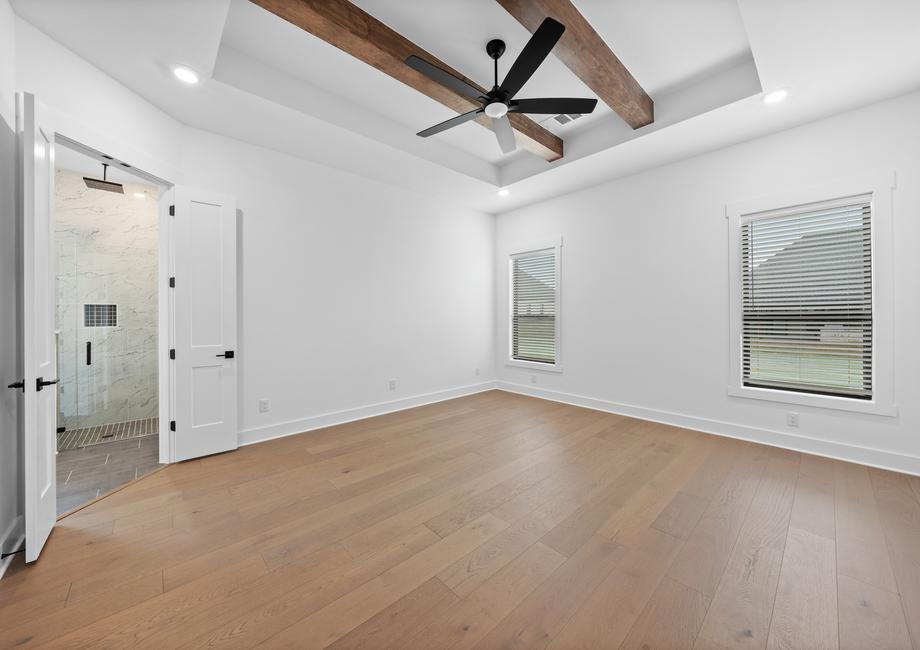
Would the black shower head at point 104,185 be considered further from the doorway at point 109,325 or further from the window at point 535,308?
the window at point 535,308

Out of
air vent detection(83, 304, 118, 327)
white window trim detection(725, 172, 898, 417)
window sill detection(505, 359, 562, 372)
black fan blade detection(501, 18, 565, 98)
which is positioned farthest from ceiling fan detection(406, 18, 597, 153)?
air vent detection(83, 304, 118, 327)

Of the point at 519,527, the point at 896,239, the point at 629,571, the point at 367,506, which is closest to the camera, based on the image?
the point at 629,571

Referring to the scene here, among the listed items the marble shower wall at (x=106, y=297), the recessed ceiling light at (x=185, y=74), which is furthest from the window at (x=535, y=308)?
the marble shower wall at (x=106, y=297)

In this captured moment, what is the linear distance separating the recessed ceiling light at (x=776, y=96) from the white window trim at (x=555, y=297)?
2563mm

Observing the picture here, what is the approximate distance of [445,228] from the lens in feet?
17.7

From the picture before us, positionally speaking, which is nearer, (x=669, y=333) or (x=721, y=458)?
(x=721, y=458)

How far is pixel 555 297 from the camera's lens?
17.2 ft

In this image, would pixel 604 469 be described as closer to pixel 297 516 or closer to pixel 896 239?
pixel 297 516

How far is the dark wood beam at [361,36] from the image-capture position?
2.13 m

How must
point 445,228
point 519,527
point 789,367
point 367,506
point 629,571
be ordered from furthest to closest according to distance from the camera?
point 445,228, point 789,367, point 367,506, point 519,527, point 629,571

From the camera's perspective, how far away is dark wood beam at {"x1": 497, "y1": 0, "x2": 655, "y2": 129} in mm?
2197

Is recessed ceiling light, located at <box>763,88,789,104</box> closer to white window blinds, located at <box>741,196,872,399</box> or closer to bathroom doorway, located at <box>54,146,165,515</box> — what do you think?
white window blinds, located at <box>741,196,872,399</box>

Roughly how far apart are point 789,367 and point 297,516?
14.3ft

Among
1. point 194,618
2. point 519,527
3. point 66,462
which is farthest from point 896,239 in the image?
point 66,462
